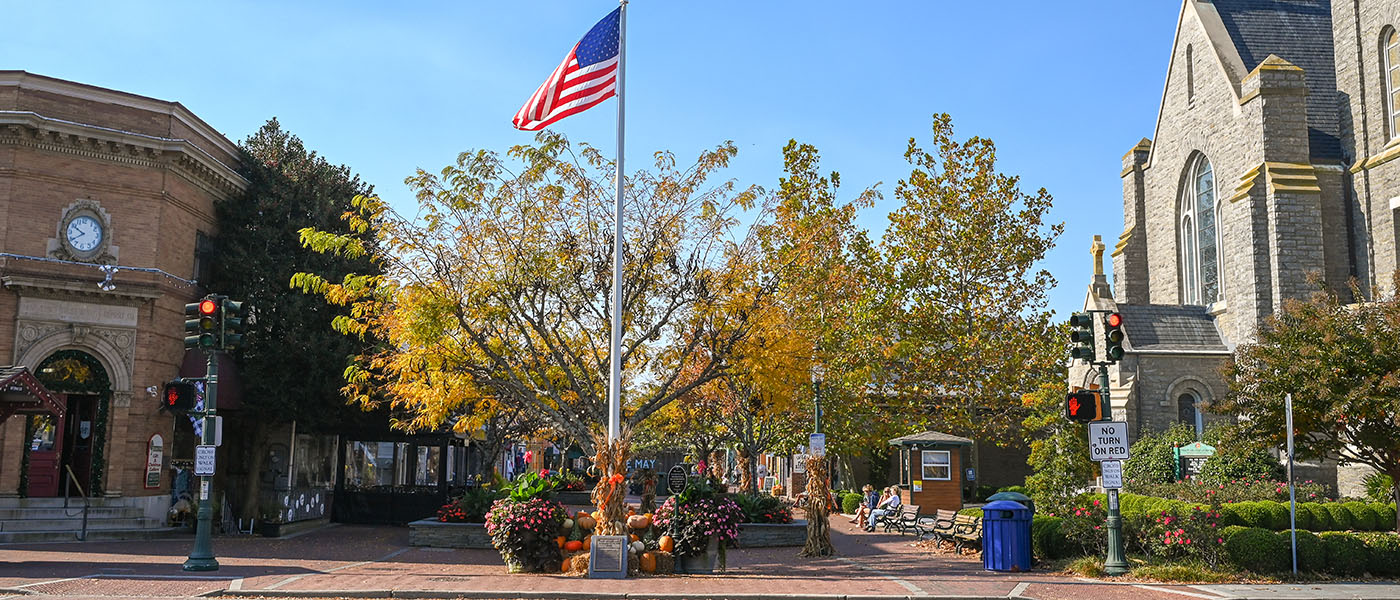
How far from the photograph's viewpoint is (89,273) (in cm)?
2403

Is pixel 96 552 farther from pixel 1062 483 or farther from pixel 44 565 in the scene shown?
pixel 1062 483

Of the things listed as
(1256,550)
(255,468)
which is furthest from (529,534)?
(255,468)

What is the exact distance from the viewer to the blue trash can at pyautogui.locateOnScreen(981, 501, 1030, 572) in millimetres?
17234

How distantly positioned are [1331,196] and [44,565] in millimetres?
34143

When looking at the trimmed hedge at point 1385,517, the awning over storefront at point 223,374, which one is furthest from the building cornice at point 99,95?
the trimmed hedge at point 1385,517

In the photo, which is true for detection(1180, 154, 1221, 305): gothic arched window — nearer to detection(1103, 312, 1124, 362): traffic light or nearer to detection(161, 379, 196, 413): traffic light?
detection(1103, 312, 1124, 362): traffic light

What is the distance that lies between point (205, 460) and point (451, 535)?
243 inches

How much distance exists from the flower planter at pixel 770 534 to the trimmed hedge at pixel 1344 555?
9.85 m

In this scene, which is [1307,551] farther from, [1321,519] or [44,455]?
[44,455]

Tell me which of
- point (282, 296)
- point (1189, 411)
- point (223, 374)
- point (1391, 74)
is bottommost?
point (1189, 411)

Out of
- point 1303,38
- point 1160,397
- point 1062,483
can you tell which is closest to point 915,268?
point 1160,397

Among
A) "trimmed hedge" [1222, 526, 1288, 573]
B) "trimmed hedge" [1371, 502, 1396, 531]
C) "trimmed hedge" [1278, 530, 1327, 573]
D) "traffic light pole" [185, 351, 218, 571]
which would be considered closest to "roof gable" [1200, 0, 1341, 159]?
"trimmed hedge" [1371, 502, 1396, 531]

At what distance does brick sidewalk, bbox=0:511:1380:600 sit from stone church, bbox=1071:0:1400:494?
15615mm

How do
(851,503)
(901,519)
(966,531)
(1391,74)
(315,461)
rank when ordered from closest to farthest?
(966,531) < (901,519) < (1391,74) < (315,461) < (851,503)
